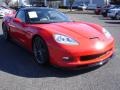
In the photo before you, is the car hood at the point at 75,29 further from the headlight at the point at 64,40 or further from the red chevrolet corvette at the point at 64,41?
the headlight at the point at 64,40

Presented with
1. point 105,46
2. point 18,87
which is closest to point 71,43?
point 105,46

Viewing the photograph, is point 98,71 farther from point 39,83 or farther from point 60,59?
point 39,83

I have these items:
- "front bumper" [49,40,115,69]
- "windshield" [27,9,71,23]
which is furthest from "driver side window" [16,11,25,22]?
"front bumper" [49,40,115,69]

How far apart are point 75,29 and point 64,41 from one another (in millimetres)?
691

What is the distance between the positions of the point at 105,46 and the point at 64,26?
1.17 meters

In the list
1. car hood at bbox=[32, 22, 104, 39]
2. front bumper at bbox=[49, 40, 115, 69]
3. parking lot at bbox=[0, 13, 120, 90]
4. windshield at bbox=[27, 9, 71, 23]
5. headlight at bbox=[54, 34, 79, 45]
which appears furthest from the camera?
windshield at bbox=[27, 9, 71, 23]

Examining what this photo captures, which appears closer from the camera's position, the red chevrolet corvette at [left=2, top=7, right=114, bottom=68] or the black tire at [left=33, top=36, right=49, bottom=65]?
the red chevrolet corvette at [left=2, top=7, right=114, bottom=68]

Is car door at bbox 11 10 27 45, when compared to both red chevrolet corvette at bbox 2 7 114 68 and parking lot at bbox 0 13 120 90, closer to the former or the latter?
red chevrolet corvette at bbox 2 7 114 68

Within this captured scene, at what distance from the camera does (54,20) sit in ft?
24.7

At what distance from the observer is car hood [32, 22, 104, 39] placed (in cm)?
627

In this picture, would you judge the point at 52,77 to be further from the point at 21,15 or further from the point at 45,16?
the point at 21,15

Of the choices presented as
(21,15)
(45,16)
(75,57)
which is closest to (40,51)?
(75,57)

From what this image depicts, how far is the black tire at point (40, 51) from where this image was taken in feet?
20.8

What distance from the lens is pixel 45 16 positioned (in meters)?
7.62
